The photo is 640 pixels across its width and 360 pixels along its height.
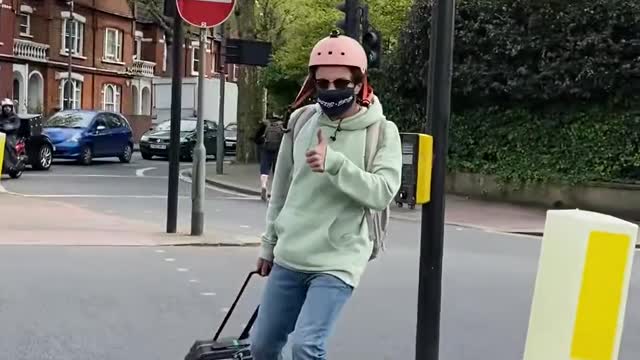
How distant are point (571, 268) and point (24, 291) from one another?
17.0ft

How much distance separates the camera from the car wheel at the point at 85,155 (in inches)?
978

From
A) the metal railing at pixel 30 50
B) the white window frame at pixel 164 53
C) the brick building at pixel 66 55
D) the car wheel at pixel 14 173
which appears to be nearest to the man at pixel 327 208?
the car wheel at pixel 14 173

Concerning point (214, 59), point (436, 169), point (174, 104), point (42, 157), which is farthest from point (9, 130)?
point (214, 59)

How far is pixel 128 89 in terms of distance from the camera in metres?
50.6

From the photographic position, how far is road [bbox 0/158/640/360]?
626 centimetres

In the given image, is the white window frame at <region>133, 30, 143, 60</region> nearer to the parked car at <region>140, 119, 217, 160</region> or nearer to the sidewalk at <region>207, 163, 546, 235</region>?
the parked car at <region>140, 119, 217, 160</region>

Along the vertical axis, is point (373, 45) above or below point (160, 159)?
above

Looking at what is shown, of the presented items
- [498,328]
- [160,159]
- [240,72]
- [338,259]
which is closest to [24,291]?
[498,328]

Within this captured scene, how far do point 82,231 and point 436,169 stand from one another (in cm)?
766

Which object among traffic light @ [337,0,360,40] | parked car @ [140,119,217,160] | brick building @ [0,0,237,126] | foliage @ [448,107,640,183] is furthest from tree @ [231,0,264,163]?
traffic light @ [337,0,360,40]

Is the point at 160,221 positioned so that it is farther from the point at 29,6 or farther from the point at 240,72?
the point at 29,6

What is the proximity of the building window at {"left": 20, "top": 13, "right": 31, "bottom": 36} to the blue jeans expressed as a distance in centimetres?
4086

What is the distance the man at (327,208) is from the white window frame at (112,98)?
1802 inches

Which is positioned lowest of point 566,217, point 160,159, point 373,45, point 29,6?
point 160,159
